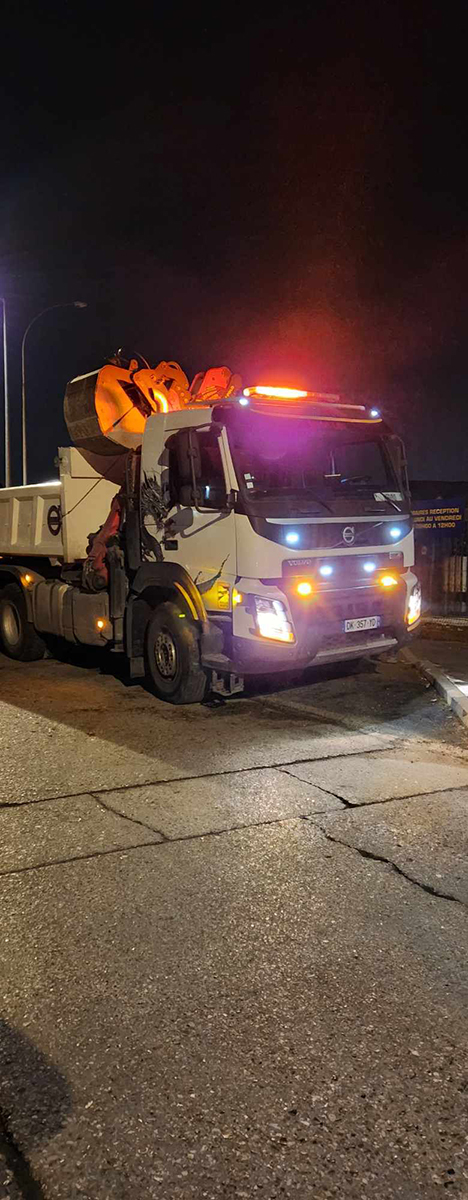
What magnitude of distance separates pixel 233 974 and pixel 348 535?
4.94 meters

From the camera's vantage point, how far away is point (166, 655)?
839 centimetres

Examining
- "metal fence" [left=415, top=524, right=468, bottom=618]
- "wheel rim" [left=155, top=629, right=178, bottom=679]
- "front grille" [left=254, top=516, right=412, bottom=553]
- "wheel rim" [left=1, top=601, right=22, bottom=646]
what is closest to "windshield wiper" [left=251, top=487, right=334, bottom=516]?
"front grille" [left=254, top=516, right=412, bottom=553]

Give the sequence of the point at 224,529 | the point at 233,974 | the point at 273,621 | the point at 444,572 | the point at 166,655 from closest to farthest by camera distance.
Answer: the point at 233,974
the point at 273,621
the point at 224,529
the point at 166,655
the point at 444,572

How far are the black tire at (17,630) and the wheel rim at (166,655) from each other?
2.95m

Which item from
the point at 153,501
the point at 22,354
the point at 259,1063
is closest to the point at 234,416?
the point at 153,501

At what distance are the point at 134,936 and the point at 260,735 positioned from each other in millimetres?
3591

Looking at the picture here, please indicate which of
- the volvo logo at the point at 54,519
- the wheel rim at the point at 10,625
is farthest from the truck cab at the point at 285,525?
the wheel rim at the point at 10,625

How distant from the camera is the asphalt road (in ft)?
8.15

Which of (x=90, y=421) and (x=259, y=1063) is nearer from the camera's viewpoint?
(x=259, y=1063)

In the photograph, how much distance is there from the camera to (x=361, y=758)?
6.60 m

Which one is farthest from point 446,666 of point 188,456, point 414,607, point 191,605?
point 188,456

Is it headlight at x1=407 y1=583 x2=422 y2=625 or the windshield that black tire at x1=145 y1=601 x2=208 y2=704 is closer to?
the windshield

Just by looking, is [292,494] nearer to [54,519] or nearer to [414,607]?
[414,607]

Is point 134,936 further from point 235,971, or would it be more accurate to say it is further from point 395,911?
point 395,911
